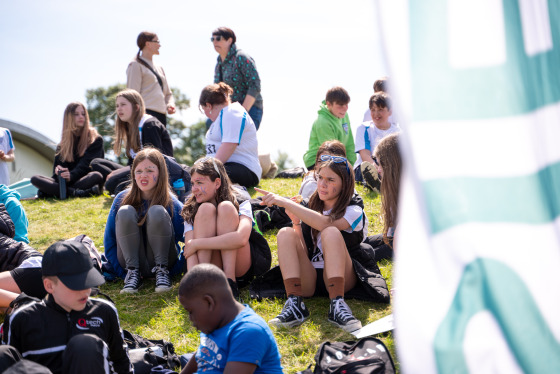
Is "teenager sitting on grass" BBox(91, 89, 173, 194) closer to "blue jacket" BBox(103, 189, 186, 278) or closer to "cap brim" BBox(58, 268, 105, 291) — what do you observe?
"blue jacket" BBox(103, 189, 186, 278)

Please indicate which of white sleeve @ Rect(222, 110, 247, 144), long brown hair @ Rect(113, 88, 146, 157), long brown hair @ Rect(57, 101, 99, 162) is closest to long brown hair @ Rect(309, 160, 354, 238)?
white sleeve @ Rect(222, 110, 247, 144)

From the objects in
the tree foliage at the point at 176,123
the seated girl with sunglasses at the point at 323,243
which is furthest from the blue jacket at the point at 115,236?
the tree foliage at the point at 176,123

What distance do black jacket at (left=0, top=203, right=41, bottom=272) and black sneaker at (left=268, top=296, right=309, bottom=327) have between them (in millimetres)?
2055

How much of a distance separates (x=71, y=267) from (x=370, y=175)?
5329mm

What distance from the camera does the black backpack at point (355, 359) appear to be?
3268 millimetres

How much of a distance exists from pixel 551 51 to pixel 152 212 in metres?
4.07

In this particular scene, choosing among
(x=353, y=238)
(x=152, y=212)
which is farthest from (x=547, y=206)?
(x=152, y=212)

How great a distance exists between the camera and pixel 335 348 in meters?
3.55

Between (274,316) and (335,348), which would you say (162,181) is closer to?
(274,316)

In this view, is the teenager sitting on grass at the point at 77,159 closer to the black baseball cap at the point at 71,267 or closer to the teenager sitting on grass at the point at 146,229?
the teenager sitting on grass at the point at 146,229

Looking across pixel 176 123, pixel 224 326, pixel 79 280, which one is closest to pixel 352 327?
pixel 224 326

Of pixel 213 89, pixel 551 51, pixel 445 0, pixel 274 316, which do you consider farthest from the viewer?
pixel 213 89

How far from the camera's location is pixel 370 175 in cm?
Result: 794

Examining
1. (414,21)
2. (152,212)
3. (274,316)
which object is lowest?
(274,316)
